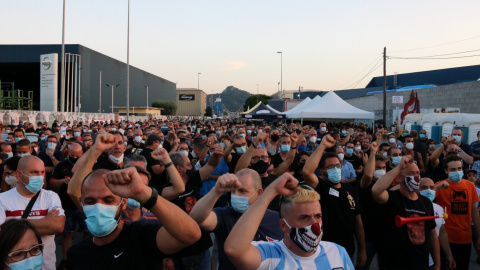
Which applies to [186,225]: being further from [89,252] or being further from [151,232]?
[89,252]

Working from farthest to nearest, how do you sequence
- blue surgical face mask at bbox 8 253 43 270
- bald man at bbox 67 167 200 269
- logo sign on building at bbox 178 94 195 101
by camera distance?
1. logo sign on building at bbox 178 94 195 101
2. blue surgical face mask at bbox 8 253 43 270
3. bald man at bbox 67 167 200 269

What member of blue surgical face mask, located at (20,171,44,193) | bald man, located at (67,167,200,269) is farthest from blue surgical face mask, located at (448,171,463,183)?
blue surgical face mask, located at (20,171,44,193)

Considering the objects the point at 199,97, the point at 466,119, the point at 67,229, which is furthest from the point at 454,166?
the point at 199,97

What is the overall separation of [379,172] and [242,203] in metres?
3.13

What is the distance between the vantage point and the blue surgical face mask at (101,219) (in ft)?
7.36

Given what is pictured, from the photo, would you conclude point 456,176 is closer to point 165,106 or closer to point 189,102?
point 165,106

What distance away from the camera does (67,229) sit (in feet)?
19.2

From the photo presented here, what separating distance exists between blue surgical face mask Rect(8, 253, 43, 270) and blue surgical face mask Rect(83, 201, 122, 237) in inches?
20.0

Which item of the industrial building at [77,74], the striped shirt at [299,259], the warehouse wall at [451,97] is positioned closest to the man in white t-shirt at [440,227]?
the striped shirt at [299,259]

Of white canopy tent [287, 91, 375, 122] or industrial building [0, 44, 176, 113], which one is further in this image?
industrial building [0, 44, 176, 113]

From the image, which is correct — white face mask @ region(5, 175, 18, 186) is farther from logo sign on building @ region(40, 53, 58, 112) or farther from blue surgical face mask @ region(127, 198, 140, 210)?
logo sign on building @ region(40, 53, 58, 112)

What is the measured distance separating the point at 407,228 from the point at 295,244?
6.94 feet

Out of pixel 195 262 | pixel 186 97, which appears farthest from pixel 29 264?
pixel 186 97

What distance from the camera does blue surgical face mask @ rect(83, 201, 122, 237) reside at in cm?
224
